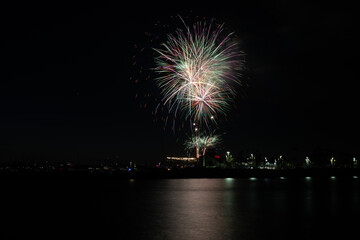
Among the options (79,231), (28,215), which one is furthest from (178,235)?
(28,215)

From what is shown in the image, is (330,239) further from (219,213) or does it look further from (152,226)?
(219,213)

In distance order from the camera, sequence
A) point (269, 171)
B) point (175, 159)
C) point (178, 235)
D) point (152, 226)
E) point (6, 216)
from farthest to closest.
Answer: point (175, 159) → point (269, 171) → point (6, 216) → point (152, 226) → point (178, 235)

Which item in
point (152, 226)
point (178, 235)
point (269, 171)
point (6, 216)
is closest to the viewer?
point (178, 235)

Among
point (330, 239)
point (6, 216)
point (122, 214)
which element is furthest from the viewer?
A: point (122, 214)

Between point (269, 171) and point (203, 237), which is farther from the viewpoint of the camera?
point (269, 171)

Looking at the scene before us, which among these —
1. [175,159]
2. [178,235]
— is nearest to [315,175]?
[175,159]

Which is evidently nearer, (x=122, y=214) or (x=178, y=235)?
(x=178, y=235)

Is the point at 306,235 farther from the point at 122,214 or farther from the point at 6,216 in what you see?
the point at 6,216

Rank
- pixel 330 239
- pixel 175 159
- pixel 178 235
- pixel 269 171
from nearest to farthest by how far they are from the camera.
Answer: pixel 330 239, pixel 178 235, pixel 269 171, pixel 175 159
